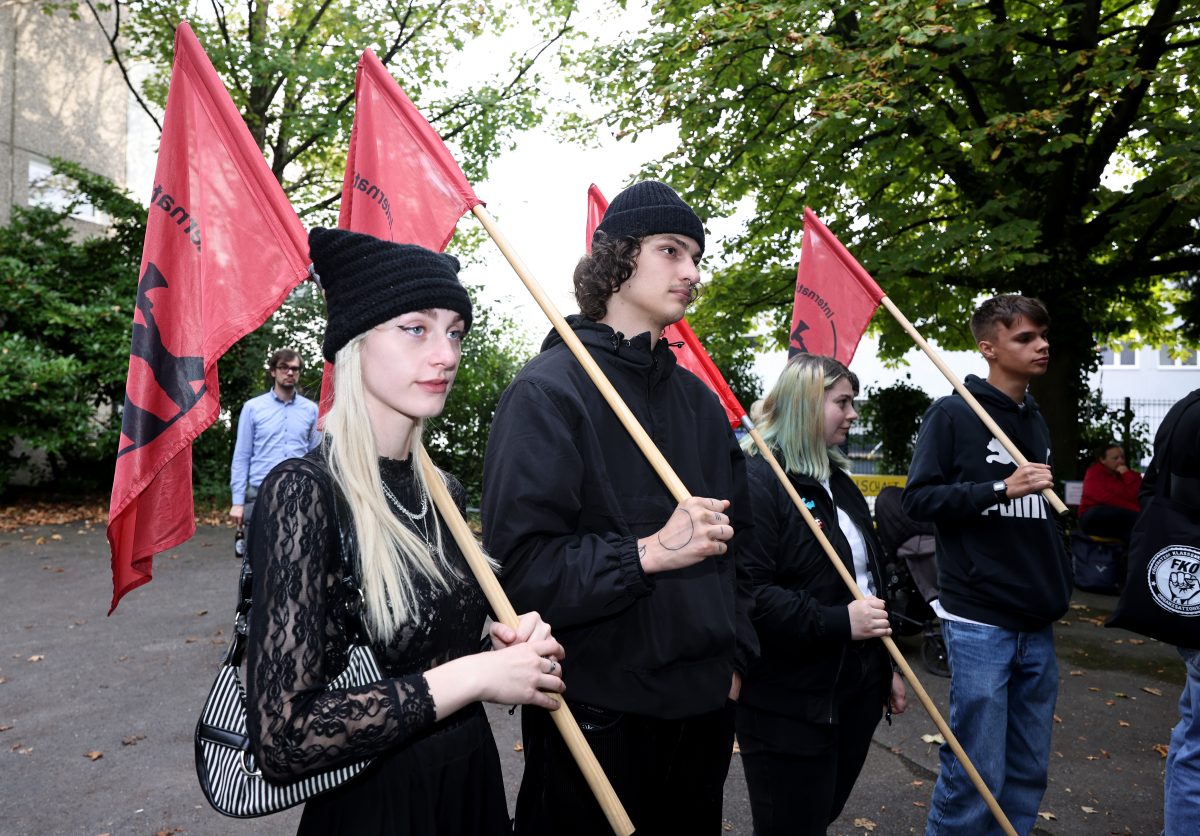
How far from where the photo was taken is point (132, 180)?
20.3m

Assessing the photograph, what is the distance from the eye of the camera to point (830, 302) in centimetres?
495

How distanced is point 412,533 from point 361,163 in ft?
5.95

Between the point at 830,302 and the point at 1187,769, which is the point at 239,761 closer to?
the point at 1187,769

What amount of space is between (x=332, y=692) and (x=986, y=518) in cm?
294

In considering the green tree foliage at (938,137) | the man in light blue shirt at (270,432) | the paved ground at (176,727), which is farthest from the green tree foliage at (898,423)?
the man in light blue shirt at (270,432)

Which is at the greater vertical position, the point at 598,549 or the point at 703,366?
the point at 703,366

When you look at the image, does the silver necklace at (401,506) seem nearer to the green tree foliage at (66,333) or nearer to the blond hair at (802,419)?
the blond hair at (802,419)

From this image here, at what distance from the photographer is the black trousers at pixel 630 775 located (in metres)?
2.35

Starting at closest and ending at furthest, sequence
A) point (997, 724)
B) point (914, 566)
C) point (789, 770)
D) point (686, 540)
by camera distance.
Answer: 1. point (686, 540)
2. point (789, 770)
3. point (997, 724)
4. point (914, 566)

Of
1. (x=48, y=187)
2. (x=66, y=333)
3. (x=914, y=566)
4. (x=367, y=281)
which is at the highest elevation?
(x=48, y=187)

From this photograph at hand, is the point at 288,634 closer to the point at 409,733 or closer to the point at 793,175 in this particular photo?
the point at 409,733

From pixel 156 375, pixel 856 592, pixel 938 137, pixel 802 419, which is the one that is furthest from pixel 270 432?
pixel 938 137

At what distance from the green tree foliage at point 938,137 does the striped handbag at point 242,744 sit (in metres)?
8.97

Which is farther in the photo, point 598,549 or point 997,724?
point 997,724
